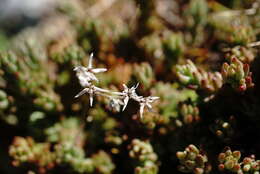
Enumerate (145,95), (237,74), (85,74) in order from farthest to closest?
(145,95)
(237,74)
(85,74)

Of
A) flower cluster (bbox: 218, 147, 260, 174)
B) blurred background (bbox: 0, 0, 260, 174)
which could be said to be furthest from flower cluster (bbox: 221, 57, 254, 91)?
flower cluster (bbox: 218, 147, 260, 174)

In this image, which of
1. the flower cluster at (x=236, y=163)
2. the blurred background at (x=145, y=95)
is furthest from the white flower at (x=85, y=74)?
the flower cluster at (x=236, y=163)

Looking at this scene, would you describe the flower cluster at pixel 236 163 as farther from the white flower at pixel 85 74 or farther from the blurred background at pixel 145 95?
the white flower at pixel 85 74

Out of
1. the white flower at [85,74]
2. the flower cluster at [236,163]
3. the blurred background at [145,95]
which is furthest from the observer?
the blurred background at [145,95]

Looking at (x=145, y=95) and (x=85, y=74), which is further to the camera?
(x=145, y=95)

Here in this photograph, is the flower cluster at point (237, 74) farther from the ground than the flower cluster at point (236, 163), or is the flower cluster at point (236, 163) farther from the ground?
the flower cluster at point (237, 74)

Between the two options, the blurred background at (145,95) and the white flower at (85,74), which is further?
the blurred background at (145,95)

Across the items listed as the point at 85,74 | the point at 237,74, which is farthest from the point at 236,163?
the point at 85,74

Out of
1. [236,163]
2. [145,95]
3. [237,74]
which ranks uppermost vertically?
[145,95]

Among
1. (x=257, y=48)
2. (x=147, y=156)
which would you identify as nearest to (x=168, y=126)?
(x=147, y=156)

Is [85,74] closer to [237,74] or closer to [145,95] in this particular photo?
[145,95]

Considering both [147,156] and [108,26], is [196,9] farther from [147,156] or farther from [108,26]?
[147,156]
